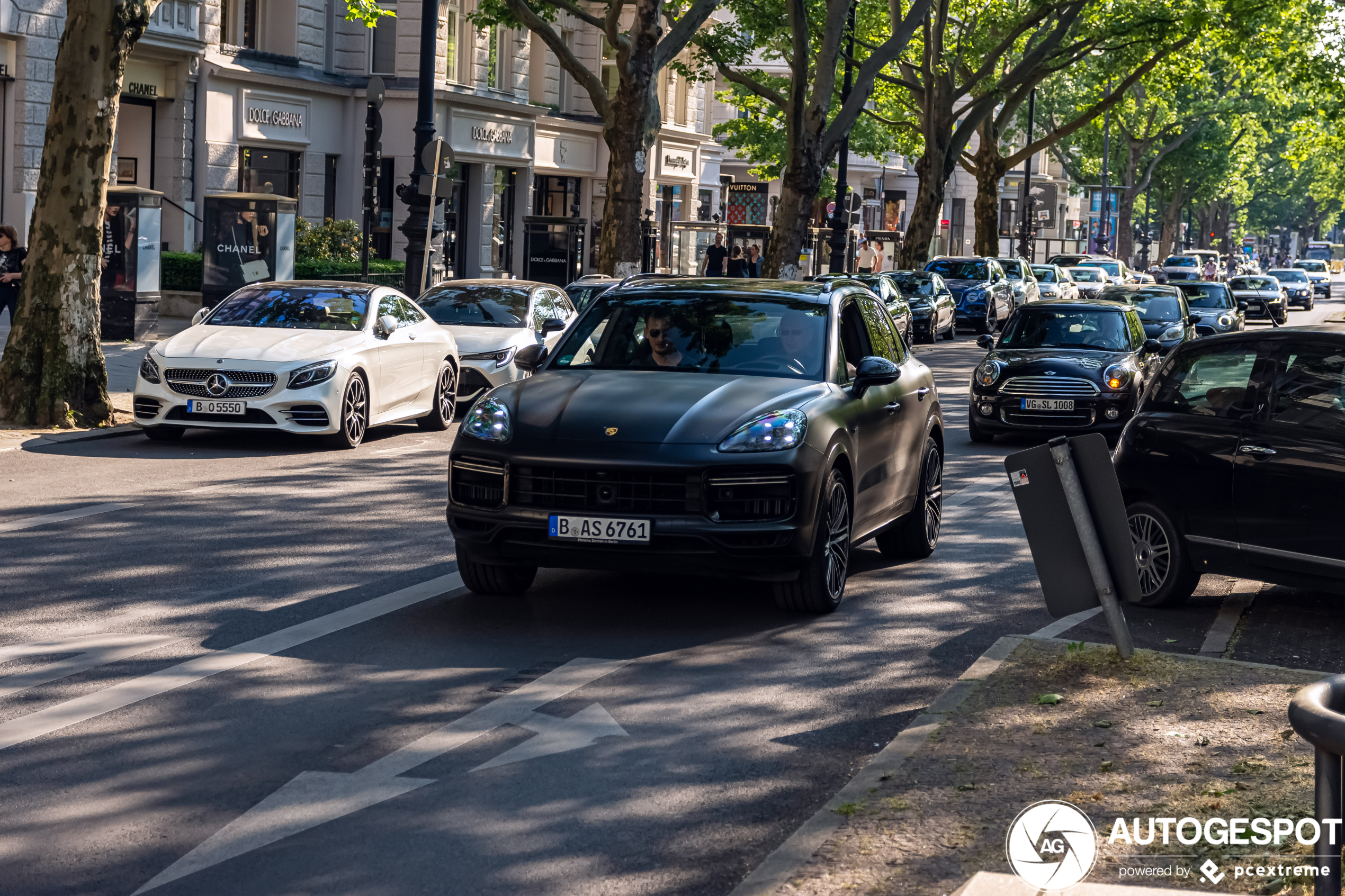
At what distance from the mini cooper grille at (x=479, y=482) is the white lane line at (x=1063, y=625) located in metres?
2.42

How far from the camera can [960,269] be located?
135 feet

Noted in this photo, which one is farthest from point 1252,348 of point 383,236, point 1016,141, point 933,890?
point 1016,141

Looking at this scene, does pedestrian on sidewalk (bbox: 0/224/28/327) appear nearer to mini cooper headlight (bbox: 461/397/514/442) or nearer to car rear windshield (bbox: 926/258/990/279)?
mini cooper headlight (bbox: 461/397/514/442)

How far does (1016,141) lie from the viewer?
10069cm

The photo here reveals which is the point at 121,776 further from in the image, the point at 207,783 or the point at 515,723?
the point at 515,723

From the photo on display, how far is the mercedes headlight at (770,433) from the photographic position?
26.0ft

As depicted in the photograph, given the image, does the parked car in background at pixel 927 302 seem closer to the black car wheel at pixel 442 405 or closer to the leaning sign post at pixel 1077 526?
the black car wheel at pixel 442 405

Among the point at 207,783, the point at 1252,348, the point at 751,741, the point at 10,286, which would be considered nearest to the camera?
the point at 207,783

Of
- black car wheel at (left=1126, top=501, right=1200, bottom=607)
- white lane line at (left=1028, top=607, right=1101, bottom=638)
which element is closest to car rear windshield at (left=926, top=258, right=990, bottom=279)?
black car wheel at (left=1126, top=501, right=1200, bottom=607)

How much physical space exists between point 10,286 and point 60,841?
16.5m

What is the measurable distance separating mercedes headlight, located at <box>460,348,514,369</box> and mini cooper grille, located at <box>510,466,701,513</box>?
10869 mm

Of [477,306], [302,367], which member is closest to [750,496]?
[302,367]

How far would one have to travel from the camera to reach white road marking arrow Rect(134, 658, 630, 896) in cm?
493

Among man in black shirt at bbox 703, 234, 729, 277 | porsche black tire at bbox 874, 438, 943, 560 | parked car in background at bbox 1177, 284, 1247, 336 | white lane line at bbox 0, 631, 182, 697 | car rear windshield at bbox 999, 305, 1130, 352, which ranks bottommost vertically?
white lane line at bbox 0, 631, 182, 697
